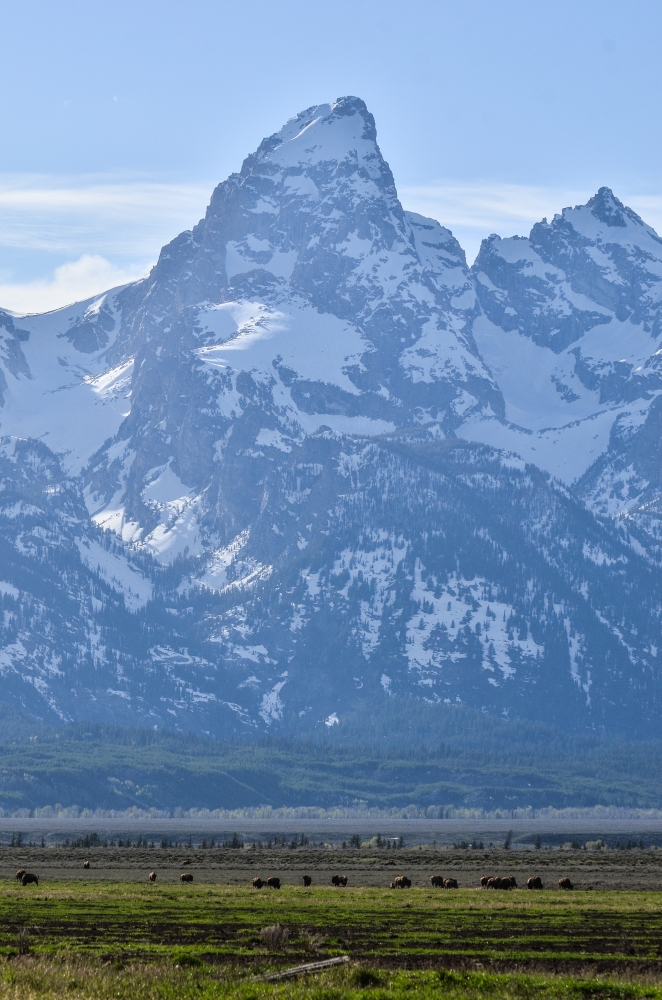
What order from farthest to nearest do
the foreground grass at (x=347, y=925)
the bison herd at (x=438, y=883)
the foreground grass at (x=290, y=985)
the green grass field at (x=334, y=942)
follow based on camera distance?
the bison herd at (x=438, y=883) → the foreground grass at (x=347, y=925) → the green grass field at (x=334, y=942) → the foreground grass at (x=290, y=985)

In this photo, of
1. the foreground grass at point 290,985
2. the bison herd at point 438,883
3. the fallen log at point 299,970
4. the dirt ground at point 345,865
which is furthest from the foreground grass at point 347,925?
the dirt ground at point 345,865

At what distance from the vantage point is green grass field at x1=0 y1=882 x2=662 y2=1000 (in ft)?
179

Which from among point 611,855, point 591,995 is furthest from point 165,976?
point 611,855

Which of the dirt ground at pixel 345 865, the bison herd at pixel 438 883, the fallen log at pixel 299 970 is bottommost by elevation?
the dirt ground at pixel 345 865

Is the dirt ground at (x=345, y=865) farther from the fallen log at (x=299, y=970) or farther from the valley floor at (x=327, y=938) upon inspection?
the fallen log at (x=299, y=970)

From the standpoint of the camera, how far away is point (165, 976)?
56000mm

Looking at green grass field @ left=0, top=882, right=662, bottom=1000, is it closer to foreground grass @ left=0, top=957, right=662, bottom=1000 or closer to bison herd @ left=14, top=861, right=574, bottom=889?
foreground grass @ left=0, top=957, right=662, bottom=1000

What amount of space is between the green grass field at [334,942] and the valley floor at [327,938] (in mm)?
95

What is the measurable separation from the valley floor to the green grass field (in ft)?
0.31

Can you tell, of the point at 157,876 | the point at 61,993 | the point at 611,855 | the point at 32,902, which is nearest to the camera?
the point at 61,993

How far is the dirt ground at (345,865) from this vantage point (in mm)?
131750

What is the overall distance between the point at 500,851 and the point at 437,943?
422 ft

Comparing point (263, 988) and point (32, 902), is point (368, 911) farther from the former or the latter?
point (263, 988)

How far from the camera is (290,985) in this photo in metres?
54.8
